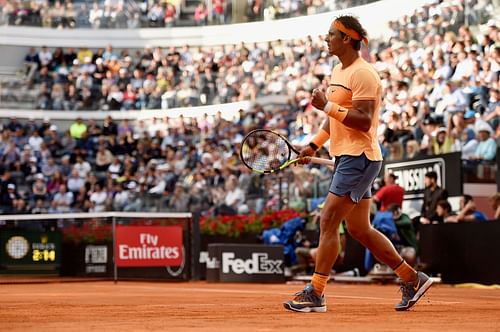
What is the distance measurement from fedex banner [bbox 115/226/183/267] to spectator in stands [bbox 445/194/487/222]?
6009mm

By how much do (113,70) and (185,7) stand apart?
14.1ft

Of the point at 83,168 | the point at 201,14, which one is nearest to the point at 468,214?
the point at 83,168

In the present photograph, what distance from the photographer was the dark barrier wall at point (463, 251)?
15359 millimetres

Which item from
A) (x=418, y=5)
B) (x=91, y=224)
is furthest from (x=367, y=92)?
(x=418, y=5)

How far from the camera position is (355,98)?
7.88 metres

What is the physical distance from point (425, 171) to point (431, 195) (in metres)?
0.71

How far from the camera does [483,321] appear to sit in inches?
278

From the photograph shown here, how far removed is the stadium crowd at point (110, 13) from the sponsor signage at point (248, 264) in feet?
59.6

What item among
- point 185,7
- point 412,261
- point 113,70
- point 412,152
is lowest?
point 412,261

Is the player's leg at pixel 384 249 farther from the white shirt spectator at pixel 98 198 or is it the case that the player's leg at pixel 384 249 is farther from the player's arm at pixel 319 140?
the white shirt spectator at pixel 98 198

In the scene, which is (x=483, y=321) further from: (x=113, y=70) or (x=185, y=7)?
(x=185, y=7)

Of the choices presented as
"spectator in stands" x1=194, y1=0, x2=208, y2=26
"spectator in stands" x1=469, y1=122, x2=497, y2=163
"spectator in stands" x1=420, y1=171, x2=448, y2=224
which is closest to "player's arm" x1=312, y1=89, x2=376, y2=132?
"spectator in stands" x1=420, y1=171, x2=448, y2=224

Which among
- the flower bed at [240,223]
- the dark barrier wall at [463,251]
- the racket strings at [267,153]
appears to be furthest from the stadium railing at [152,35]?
the racket strings at [267,153]

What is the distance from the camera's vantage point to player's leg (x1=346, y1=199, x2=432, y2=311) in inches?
318
